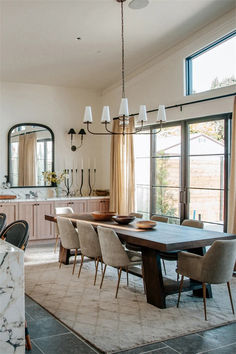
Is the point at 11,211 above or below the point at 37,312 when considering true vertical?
above

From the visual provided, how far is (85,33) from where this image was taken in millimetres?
5656

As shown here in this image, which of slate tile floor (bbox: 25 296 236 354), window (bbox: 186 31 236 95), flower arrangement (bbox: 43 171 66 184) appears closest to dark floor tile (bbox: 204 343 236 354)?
slate tile floor (bbox: 25 296 236 354)

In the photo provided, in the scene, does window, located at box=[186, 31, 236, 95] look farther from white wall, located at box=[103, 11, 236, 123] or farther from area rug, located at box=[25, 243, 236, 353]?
area rug, located at box=[25, 243, 236, 353]

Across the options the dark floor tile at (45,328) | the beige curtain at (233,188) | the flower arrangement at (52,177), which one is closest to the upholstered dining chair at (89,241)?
the dark floor tile at (45,328)

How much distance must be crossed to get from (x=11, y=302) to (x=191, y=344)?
1.46 meters

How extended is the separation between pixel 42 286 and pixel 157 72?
4.16m

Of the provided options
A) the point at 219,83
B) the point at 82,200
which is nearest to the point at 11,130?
the point at 82,200

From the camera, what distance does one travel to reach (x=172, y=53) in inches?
252

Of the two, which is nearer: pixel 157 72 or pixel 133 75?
pixel 157 72

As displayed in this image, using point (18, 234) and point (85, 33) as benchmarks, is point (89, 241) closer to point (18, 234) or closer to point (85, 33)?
point (18, 234)

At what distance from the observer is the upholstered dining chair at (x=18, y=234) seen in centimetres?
311

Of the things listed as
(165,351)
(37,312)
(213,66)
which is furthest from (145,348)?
(213,66)

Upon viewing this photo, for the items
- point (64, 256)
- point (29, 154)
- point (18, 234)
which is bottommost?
point (64, 256)

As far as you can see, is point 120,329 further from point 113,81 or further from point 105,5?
point 113,81
